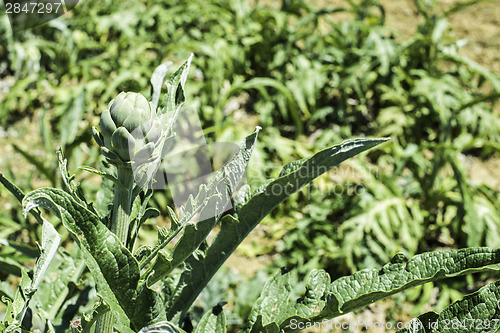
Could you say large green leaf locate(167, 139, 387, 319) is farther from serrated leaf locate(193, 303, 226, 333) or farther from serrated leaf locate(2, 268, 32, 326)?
serrated leaf locate(2, 268, 32, 326)

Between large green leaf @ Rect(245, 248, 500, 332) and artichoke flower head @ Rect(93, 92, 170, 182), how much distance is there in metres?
0.29

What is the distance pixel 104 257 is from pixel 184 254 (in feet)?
0.33

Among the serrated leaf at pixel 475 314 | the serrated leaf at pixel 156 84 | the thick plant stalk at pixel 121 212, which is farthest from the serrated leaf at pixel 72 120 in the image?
the serrated leaf at pixel 475 314

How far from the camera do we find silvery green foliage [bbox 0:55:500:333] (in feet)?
1.99

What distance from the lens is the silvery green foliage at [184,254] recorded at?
0.61 m

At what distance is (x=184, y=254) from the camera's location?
25.8 inches

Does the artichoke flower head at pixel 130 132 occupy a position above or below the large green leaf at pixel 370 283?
above

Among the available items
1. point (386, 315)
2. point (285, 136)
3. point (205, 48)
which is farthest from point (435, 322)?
point (205, 48)

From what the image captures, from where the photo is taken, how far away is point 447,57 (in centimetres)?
266

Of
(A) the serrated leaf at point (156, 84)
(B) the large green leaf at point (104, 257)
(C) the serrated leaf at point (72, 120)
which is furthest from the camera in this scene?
(C) the serrated leaf at point (72, 120)

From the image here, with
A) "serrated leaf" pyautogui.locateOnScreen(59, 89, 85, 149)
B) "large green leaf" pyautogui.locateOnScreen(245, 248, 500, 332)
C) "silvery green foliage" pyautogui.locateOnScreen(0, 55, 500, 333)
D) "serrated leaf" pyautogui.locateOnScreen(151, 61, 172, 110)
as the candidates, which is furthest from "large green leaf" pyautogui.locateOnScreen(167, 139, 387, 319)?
"serrated leaf" pyautogui.locateOnScreen(59, 89, 85, 149)

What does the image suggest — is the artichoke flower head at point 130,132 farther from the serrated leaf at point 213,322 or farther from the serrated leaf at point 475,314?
the serrated leaf at point 475,314

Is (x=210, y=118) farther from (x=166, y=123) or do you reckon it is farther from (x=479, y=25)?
(x=479, y=25)

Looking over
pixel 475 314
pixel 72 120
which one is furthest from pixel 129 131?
pixel 72 120
